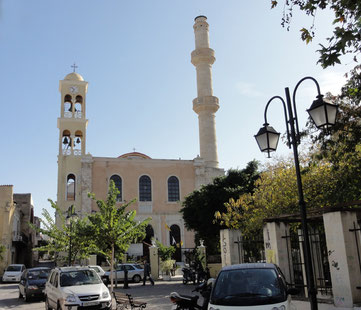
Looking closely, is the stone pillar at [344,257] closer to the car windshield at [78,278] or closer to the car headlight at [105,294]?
the car headlight at [105,294]

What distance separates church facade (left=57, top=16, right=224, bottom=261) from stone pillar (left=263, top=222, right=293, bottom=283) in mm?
23206

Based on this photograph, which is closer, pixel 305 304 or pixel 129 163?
pixel 305 304

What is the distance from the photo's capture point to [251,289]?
6961 millimetres

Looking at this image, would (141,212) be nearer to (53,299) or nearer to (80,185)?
(80,185)

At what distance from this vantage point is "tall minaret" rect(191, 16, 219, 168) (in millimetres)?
39469

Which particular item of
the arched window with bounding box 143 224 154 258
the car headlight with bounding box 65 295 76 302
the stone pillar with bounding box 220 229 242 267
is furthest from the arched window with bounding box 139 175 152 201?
the car headlight with bounding box 65 295 76 302

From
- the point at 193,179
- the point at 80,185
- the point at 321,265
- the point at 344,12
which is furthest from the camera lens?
the point at 193,179

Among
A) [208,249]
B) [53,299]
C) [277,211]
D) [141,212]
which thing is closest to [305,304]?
[277,211]

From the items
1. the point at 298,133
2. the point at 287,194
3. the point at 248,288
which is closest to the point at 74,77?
the point at 287,194

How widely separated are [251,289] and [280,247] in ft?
12.7

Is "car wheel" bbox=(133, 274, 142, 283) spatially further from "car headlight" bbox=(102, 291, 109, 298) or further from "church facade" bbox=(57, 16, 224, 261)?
"car headlight" bbox=(102, 291, 109, 298)

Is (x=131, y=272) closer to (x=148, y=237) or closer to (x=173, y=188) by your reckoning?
(x=148, y=237)

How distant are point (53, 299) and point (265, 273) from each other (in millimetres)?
7409

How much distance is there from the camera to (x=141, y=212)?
1421 inches
